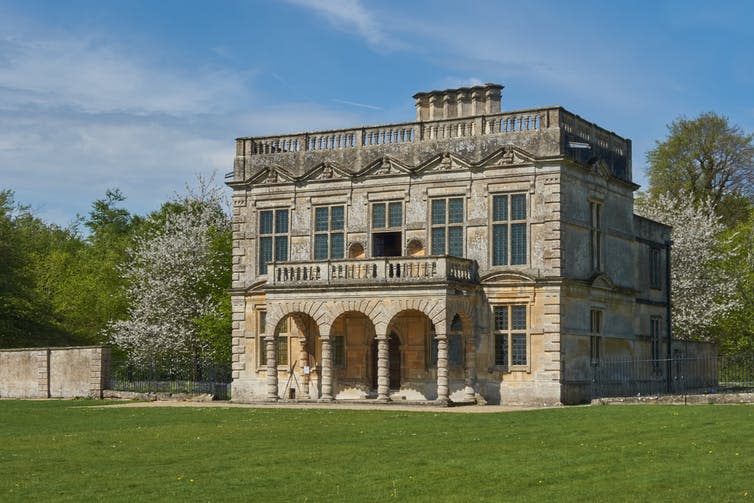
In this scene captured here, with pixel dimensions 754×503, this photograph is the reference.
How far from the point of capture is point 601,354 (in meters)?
42.7

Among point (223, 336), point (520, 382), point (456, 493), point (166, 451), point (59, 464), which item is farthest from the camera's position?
point (223, 336)

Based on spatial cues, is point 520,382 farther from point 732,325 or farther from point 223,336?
point 732,325

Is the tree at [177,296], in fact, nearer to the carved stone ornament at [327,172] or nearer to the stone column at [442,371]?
the carved stone ornament at [327,172]

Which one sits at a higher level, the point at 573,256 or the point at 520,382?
the point at 573,256

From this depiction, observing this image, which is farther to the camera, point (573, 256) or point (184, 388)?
point (184, 388)

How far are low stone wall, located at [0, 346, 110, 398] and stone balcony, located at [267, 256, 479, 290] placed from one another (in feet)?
34.1

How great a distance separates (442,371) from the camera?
39375 millimetres

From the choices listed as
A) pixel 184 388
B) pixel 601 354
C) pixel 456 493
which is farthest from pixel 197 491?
pixel 184 388

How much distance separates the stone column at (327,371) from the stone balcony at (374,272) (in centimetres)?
191

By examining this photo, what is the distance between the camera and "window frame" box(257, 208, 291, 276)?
4491 cm

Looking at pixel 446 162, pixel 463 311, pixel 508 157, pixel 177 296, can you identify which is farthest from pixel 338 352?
pixel 177 296

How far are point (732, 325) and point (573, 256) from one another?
875 inches

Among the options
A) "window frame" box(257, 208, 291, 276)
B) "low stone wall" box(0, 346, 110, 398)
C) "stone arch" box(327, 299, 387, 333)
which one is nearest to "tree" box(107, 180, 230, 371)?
"low stone wall" box(0, 346, 110, 398)

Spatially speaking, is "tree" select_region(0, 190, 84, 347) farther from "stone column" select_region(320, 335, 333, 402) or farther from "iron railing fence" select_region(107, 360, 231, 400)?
"stone column" select_region(320, 335, 333, 402)
